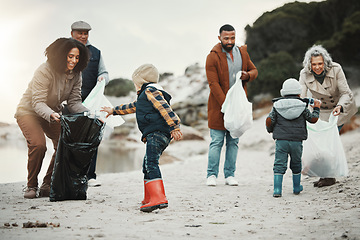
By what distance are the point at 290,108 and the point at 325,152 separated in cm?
70

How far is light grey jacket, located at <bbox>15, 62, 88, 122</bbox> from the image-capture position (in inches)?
164

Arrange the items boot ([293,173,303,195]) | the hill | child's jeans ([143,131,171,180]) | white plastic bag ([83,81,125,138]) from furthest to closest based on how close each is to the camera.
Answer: the hill → white plastic bag ([83,81,125,138]) → boot ([293,173,303,195]) → child's jeans ([143,131,171,180])

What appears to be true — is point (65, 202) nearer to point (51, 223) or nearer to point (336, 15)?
point (51, 223)

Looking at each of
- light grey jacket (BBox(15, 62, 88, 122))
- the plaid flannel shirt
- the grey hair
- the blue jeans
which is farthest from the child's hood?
light grey jacket (BBox(15, 62, 88, 122))

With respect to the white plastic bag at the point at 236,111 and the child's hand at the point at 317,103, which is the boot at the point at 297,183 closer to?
the child's hand at the point at 317,103

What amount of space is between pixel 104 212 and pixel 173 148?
12.7m

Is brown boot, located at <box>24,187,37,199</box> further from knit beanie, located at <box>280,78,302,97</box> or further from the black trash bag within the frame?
knit beanie, located at <box>280,78,302,97</box>

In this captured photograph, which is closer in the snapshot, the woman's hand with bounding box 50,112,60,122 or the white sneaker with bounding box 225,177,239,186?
the woman's hand with bounding box 50,112,60,122

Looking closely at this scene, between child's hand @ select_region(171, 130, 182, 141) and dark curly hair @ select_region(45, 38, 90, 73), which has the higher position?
dark curly hair @ select_region(45, 38, 90, 73)

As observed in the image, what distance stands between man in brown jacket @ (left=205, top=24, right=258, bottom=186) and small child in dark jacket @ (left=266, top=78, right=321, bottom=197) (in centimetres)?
96

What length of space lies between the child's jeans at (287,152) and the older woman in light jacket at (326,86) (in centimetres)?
→ 62

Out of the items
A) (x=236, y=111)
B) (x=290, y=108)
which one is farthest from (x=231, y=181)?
(x=290, y=108)

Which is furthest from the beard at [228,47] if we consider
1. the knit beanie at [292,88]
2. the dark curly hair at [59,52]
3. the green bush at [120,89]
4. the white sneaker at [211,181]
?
the green bush at [120,89]

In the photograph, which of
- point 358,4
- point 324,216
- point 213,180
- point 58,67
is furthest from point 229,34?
point 358,4
